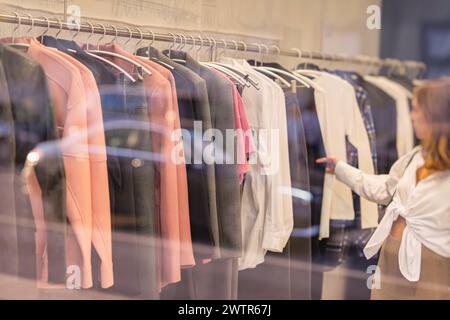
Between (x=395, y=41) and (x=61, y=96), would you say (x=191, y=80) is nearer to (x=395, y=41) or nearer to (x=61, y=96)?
(x=61, y=96)

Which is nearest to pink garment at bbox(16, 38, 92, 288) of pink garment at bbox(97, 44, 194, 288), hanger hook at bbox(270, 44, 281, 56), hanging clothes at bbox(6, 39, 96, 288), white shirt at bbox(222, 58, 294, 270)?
hanging clothes at bbox(6, 39, 96, 288)

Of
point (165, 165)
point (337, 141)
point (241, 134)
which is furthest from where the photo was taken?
point (337, 141)

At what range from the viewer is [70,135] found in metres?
1.42

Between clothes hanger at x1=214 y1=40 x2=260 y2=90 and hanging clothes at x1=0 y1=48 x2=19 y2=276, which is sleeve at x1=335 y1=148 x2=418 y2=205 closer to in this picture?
clothes hanger at x1=214 y1=40 x2=260 y2=90

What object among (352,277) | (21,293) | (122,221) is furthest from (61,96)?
(352,277)

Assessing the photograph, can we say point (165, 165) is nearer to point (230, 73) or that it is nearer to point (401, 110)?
point (230, 73)

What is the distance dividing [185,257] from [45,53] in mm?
543

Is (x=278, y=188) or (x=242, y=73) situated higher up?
(x=242, y=73)

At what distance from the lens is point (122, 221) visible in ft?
4.94

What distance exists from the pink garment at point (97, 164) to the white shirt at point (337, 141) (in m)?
0.63

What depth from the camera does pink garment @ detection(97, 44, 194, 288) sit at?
60.5 inches

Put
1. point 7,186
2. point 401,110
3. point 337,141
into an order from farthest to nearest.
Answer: point 401,110
point 337,141
point 7,186

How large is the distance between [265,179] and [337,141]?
0.28 m

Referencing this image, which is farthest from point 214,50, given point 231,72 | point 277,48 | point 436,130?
point 436,130
